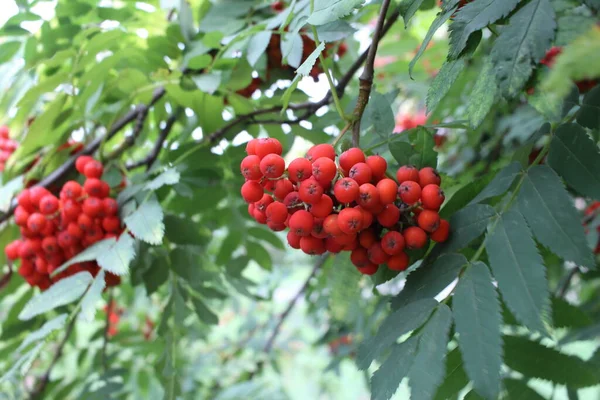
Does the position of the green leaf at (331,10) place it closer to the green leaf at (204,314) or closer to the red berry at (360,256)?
the red berry at (360,256)

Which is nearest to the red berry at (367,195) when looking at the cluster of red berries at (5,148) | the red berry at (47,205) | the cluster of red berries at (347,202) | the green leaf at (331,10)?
the cluster of red berries at (347,202)

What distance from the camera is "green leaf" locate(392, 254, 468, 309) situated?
2.27 feet

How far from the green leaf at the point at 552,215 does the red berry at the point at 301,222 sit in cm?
28

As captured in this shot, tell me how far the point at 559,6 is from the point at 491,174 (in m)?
0.26

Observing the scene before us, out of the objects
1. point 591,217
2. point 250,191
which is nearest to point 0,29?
point 250,191

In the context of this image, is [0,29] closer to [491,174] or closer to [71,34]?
[71,34]

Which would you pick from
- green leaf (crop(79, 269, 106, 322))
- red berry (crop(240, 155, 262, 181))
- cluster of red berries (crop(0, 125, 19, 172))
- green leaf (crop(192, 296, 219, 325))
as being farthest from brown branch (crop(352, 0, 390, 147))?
cluster of red berries (crop(0, 125, 19, 172))

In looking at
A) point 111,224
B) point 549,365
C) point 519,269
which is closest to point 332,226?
point 519,269

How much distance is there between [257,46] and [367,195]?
0.46 metres

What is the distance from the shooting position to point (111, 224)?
106 cm

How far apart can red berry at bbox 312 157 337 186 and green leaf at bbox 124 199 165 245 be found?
345 millimetres

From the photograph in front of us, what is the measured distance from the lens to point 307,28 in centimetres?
109

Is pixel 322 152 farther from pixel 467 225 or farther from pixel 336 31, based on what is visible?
pixel 336 31

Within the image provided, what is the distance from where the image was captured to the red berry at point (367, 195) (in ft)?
2.20
